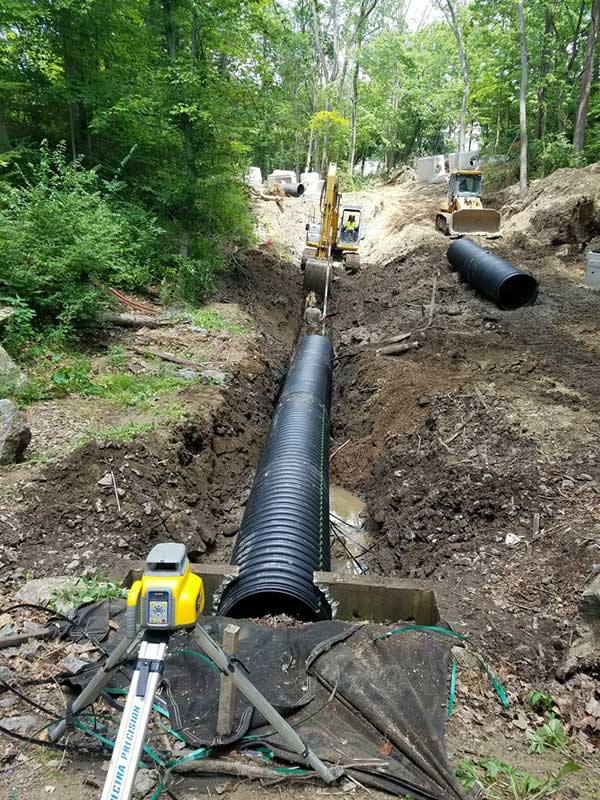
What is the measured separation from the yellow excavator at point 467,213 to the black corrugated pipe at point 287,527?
494 inches

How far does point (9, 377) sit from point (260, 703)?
19.5ft

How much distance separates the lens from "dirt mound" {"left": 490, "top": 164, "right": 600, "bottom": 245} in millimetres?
15195

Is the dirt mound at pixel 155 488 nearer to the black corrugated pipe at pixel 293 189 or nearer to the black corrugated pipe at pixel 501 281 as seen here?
the black corrugated pipe at pixel 501 281

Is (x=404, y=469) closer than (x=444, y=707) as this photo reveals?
No

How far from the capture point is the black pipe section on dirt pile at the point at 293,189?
92.8ft

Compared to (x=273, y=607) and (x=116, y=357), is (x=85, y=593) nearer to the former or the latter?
(x=273, y=607)

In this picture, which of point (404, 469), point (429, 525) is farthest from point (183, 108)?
point (429, 525)

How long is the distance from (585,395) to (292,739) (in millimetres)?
6675

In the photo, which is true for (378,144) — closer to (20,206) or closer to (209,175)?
(209,175)

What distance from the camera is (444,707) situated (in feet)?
10.5

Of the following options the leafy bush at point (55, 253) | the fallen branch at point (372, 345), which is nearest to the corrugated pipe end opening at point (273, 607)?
the leafy bush at point (55, 253)

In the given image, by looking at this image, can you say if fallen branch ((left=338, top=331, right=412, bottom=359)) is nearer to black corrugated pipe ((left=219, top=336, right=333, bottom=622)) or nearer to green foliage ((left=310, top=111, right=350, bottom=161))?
black corrugated pipe ((left=219, top=336, right=333, bottom=622))

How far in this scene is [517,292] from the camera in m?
12.1

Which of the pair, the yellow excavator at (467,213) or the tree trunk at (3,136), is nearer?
the tree trunk at (3,136)
